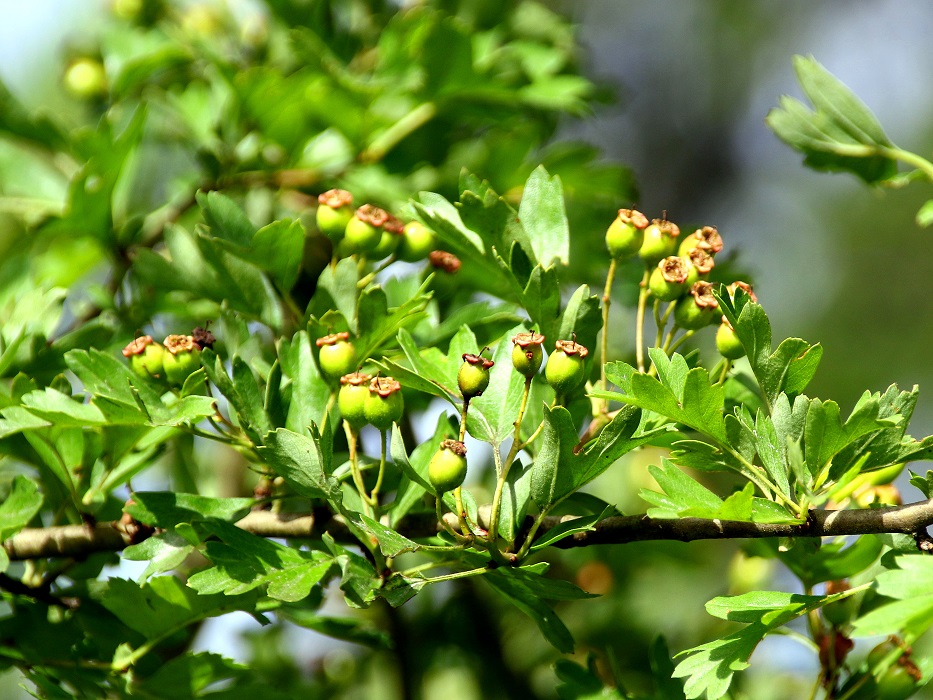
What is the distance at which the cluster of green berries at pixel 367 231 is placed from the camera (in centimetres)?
100

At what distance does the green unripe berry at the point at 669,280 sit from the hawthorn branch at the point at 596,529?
0.22m

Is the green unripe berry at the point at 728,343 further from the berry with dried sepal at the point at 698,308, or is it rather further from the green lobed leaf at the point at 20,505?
the green lobed leaf at the point at 20,505

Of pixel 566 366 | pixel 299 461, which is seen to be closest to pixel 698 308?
pixel 566 366

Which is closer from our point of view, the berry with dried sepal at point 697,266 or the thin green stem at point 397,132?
the berry with dried sepal at point 697,266

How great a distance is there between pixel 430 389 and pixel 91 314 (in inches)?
27.6

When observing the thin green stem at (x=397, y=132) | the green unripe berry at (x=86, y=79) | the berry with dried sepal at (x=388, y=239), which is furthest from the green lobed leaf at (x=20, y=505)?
the green unripe berry at (x=86, y=79)

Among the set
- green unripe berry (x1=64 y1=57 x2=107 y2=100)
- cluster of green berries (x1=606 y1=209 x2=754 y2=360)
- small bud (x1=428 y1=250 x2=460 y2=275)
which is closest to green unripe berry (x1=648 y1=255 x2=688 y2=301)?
cluster of green berries (x1=606 y1=209 x2=754 y2=360)

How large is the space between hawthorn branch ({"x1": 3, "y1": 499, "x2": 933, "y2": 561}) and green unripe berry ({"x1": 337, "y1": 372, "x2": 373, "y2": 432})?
4.6 inches

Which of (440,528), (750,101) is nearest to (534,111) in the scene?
(440,528)

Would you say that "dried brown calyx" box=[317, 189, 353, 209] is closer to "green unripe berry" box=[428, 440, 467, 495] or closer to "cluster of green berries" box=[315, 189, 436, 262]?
"cluster of green berries" box=[315, 189, 436, 262]

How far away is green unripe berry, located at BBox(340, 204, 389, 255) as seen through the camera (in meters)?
0.99

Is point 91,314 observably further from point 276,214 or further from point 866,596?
→ point 866,596

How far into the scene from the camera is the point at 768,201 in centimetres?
524

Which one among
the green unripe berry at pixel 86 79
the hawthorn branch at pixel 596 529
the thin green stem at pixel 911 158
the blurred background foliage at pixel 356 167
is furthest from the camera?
the green unripe berry at pixel 86 79
